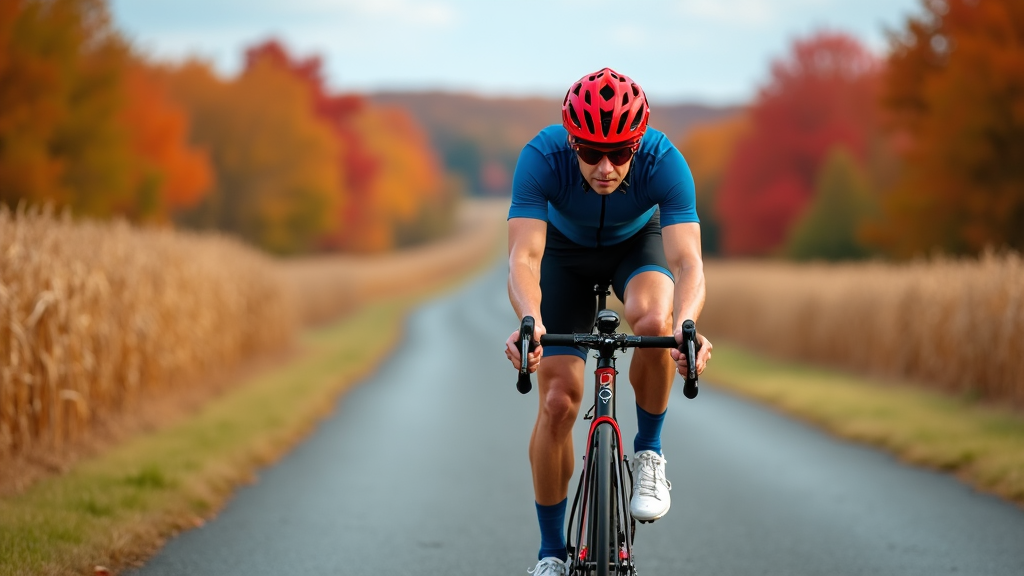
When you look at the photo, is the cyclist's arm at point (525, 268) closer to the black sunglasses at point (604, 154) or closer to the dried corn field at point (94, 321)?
the black sunglasses at point (604, 154)

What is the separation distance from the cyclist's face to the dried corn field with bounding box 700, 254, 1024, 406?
347 inches

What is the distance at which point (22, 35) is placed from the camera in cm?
2477

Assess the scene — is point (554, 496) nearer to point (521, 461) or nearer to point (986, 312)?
point (521, 461)

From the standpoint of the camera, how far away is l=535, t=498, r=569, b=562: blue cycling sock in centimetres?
490

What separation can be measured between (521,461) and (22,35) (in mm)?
19107

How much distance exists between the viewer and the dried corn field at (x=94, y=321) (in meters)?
8.34

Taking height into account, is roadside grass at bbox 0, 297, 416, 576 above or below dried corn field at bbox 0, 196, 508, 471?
below

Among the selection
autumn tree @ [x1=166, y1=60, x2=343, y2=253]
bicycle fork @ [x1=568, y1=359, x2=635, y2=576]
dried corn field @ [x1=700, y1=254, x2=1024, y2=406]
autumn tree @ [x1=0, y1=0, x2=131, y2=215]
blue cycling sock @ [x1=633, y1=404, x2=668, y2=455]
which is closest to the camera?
bicycle fork @ [x1=568, y1=359, x2=635, y2=576]

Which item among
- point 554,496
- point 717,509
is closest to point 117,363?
point 717,509

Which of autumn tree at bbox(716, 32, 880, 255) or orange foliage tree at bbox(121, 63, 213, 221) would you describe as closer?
orange foliage tree at bbox(121, 63, 213, 221)

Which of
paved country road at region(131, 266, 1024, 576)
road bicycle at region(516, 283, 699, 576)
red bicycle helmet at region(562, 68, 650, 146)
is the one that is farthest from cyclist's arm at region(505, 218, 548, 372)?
paved country road at region(131, 266, 1024, 576)

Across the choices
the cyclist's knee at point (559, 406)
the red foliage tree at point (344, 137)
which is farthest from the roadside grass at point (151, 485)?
the red foliage tree at point (344, 137)

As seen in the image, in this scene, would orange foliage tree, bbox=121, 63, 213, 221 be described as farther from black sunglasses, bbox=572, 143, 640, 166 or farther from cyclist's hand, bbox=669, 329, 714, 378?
cyclist's hand, bbox=669, 329, 714, 378

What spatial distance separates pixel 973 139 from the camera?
80.4 feet
